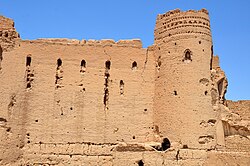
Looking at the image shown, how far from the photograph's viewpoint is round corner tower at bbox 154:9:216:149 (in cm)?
2086

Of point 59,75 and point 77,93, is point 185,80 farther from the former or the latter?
point 59,75

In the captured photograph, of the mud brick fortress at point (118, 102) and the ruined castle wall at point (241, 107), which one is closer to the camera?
the mud brick fortress at point (118, 102)

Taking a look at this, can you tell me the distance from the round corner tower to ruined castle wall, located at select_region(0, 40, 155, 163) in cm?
84

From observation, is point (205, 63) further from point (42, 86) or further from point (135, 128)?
point (42, 86)

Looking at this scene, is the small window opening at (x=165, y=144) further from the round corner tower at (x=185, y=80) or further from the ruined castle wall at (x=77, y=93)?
the ruined castle wall at (x=77, y=93)

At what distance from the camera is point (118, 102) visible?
22.3 metres

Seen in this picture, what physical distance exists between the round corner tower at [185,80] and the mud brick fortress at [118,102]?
2.0 inches

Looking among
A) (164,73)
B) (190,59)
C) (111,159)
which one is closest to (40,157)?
(111,159)

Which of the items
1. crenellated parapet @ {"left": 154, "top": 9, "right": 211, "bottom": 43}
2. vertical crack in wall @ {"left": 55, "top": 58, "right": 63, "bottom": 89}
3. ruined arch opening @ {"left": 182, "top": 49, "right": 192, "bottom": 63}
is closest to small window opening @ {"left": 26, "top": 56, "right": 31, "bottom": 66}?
vertical crack in wall @ {"left": 55, "top": 58, "right": 63, "bottom": 89}

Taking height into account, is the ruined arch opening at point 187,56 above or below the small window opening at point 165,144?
above

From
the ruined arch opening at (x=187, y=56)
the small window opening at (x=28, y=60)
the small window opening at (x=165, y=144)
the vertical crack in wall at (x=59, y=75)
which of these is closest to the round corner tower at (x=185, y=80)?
the ruined arch opening at (x=187, y=56)

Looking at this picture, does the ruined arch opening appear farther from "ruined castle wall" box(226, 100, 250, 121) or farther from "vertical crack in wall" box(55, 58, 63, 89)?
"vertical crack in wall" box(55, 58, 63, 89)

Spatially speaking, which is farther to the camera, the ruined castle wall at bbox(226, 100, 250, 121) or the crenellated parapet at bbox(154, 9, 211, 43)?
the ruined castle wall at bbox(226, 100, 250, 121)

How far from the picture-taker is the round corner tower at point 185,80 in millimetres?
20859
